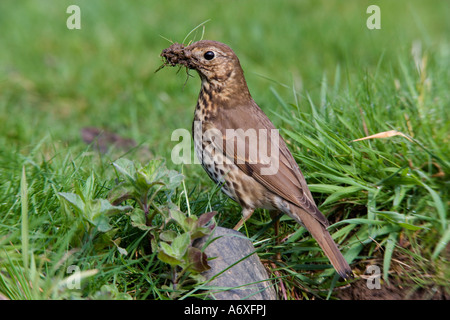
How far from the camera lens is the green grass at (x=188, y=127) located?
2.74 m

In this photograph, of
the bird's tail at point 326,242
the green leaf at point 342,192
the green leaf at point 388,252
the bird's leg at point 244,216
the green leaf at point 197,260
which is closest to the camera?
the green leaf at point 197,260

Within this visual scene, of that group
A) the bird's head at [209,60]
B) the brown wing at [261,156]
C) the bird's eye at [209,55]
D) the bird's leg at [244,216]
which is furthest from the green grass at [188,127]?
the bird's eye at [209,55]

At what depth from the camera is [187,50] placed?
3.38 meters

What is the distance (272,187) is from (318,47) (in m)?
3.71

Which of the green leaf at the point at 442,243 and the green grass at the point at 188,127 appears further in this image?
the green leaf at the point at 442,243

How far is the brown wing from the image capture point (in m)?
3.11

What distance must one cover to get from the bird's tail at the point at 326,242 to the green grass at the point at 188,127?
16cm

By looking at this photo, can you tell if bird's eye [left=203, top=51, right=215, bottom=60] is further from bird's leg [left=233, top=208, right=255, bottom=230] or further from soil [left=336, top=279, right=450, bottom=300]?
soil [left=336, top=279, right=450, bottom=300]

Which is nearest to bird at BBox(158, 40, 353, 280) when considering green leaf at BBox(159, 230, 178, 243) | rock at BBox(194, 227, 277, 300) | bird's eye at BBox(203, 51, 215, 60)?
bird's eye at BBox(203, 51, 215, 60)

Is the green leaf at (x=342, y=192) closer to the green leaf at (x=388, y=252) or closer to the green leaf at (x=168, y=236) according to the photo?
the green leaf at (x=388, y=252)

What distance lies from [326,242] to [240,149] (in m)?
0.70

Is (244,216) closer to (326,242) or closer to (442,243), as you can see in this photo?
(326,242)

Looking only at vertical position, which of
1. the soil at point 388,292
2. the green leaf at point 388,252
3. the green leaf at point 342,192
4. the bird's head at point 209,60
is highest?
the bird's head at point 209,60
